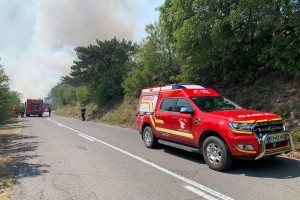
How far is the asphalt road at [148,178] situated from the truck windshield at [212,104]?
1.49 meters

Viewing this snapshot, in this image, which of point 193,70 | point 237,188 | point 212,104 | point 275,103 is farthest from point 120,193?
point 193,70

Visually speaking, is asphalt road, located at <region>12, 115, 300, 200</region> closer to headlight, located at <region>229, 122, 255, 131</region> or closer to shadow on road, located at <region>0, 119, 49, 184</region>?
shadow on road, located at <region>0, 119, 49, 184</region>

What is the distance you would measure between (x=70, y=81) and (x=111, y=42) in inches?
272

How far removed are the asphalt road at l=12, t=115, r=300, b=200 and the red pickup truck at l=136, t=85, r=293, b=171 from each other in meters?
0.46

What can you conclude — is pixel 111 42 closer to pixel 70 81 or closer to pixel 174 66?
pixel 70 81

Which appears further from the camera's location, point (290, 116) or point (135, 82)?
point (135, 82)

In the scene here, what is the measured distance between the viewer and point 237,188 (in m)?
5.34

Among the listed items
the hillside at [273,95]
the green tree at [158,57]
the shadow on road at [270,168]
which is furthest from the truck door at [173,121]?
the green tree at [158,57]

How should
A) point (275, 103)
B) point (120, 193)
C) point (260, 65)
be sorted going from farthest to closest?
point (260, 65), point (275, 103), point (120, 193)

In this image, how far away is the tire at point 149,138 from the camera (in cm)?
973

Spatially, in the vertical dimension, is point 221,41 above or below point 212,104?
above

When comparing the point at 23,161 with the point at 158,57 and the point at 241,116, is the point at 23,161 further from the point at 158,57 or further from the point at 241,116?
the point at 158,57

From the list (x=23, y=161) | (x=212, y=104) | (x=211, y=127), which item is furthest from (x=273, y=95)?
(x=23, y=161)

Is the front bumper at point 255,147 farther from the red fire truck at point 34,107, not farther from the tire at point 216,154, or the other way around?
the red fire truck at point 34,107
